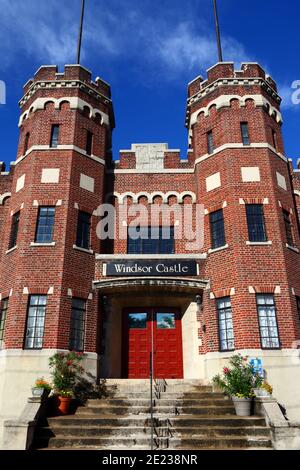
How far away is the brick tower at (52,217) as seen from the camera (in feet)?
44.4

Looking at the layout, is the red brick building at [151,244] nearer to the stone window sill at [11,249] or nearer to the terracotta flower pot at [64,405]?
the stone window sill at [11,249]

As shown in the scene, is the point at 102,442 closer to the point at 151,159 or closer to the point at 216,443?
the point at 216,443

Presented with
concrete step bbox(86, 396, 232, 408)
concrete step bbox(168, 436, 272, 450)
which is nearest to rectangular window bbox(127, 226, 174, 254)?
concrete step bbox(86, 396, 232, 408)

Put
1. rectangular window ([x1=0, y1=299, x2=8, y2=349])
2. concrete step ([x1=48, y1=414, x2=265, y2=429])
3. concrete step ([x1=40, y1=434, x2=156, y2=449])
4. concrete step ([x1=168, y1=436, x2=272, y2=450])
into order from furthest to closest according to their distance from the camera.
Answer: rectangular window ([x1=0, y1=299, x2=8, y2=349]), concrete step ([x1=48, y1=414, x2=265, y2=429]), concrete step ([x1=40, y1=434, x2=156, y2=449]), concrete step ([x1=168, y1=436, x2=272, y2=450])

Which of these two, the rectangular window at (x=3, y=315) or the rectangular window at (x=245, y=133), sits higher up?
the rectangular window at (x=245, y=133)

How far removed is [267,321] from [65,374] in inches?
286

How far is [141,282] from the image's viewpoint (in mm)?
14781

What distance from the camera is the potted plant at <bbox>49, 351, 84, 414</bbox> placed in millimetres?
11648

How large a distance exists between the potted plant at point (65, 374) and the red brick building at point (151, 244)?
Result: 0.56 metres

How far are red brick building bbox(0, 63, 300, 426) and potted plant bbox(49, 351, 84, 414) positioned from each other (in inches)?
22.0

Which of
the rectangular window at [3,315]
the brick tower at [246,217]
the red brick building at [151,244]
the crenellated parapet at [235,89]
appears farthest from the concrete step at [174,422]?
the crenellated parapet at [235,89]

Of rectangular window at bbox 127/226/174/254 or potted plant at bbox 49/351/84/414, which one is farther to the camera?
rectangular window at bbox 127/226/174/254

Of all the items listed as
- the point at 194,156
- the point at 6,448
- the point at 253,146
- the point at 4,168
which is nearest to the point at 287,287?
the point at 253,146

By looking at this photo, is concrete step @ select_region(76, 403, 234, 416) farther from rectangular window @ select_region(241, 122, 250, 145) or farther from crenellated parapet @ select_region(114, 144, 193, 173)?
rectangular window @ select_region(241, 122, 250, 145)
